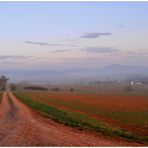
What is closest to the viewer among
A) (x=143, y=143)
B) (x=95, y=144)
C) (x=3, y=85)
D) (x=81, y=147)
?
(x=81, y=147)

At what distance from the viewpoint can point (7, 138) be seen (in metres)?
16.6

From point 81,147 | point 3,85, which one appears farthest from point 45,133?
point 3,85

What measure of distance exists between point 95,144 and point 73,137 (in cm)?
228

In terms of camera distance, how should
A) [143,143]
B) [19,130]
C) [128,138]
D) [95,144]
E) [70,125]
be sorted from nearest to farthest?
[95,144] < [143,143] < [128,138] < [19,130] < [70,125]

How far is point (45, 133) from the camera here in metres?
17.8

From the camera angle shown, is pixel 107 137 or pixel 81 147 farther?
pixel 107 137

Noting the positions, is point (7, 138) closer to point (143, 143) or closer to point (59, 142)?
point (59, 142)

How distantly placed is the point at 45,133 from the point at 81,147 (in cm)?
434

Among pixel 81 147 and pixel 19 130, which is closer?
pixel 81 147

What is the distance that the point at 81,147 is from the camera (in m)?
13.7

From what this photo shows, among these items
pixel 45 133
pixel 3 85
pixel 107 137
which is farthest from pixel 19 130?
pixel 3 85

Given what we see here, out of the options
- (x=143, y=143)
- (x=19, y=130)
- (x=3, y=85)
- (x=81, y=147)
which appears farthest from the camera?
(x=3, y=85)

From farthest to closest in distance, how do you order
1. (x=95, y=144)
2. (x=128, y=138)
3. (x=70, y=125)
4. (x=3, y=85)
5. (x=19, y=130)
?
1. (x=3, y=85)
2. (x=70, y=125)
3. (x=19, y=130)
4. (x=128, y=138)
5. (x=95, y=144)

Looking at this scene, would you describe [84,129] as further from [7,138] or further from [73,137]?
[7,138]
